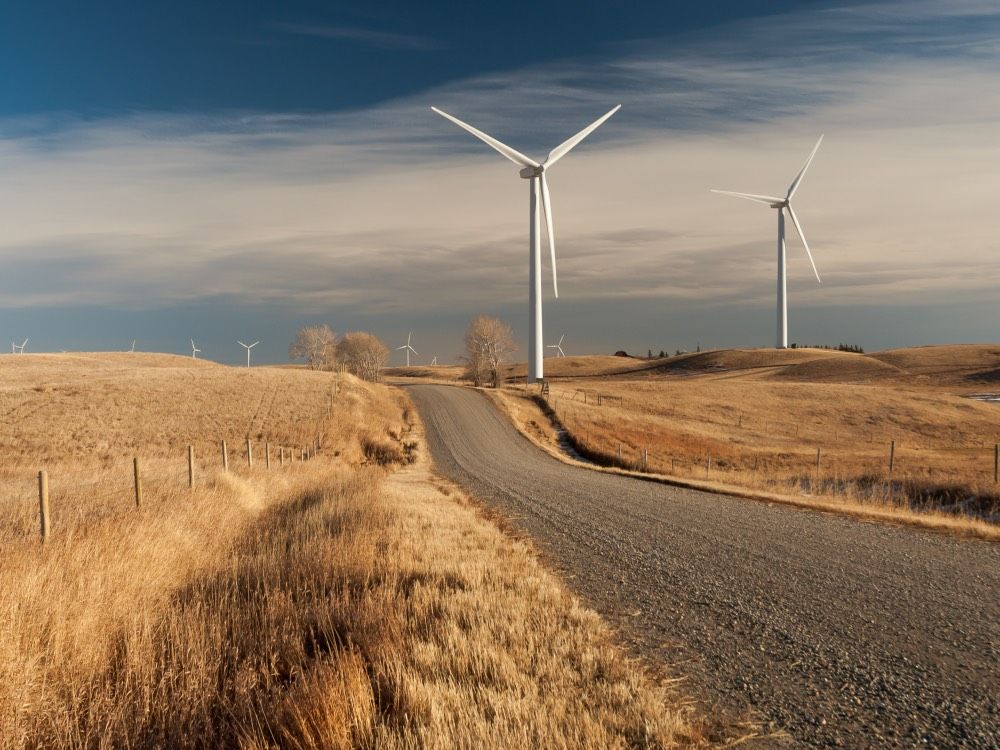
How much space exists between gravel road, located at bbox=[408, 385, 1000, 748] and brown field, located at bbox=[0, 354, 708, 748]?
2.59 ft

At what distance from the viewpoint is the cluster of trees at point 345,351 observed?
4707 inches

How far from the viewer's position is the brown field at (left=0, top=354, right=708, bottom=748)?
537cm

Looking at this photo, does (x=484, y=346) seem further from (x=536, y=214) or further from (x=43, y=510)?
(x=43, y=510)

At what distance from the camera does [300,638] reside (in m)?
7.19

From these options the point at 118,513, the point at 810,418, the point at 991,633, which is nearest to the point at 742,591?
the point at 991,633

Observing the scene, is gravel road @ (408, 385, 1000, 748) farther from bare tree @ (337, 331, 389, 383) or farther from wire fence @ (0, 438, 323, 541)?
bare tree @ (337, 331, 389, 383)

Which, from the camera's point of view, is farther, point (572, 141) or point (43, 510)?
point (572, 141)

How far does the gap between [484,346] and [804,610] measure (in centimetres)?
8859

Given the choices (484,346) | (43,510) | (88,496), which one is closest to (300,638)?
(43,510)

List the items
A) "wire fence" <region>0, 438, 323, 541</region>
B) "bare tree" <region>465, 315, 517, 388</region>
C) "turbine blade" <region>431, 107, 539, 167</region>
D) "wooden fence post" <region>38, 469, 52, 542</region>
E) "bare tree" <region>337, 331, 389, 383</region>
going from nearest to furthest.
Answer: "wooden fence post" <region>38, 469, 52, 542</region> < "wire fence" <region>0, 438, 323, 541</region> < "turbine blade" <region>431, 107, 539, 167</region> < "bare tree" <region>465, 315, 517, 388</region> < "bare tree" <region>337, 331, 389, 383</region>

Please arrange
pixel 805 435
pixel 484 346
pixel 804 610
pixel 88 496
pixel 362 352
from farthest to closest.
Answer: pixel 362 352 < pixel 484 346 < pixel 805 435 < pixel 88 496 < pixel 804 610

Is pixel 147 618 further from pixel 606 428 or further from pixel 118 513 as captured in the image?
pixel 606 428

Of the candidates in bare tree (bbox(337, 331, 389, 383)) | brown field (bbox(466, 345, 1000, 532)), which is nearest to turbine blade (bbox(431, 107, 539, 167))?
brown field (bbox(466, 345, 1000, 532))

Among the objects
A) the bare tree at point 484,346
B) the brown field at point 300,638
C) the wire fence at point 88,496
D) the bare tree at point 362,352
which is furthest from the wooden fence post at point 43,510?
the bare tree at point 362,352
